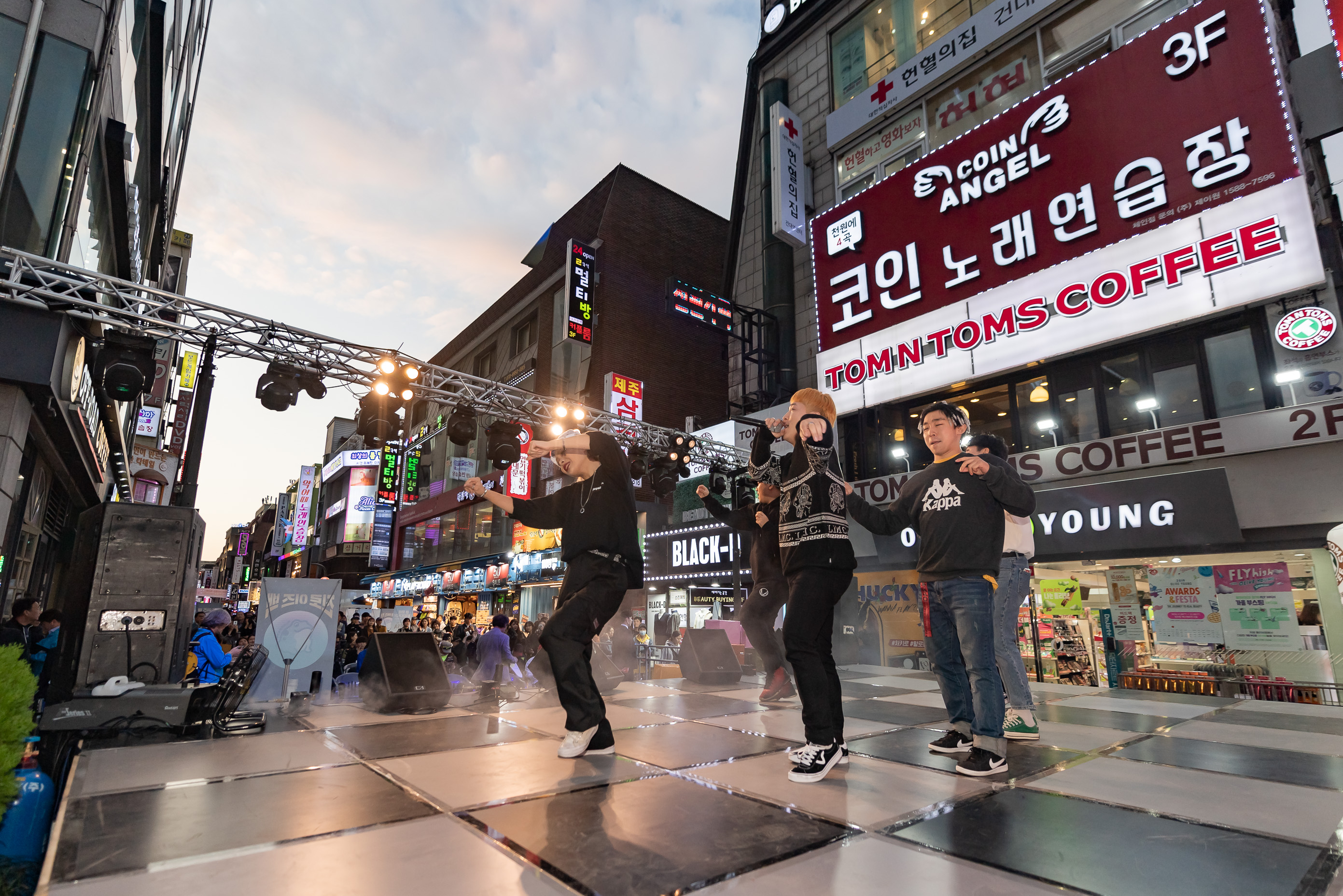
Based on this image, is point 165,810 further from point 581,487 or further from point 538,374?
point 538,374

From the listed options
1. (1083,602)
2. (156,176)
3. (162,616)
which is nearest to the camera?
(162,616)

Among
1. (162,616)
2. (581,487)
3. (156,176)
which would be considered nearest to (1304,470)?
(581,487)

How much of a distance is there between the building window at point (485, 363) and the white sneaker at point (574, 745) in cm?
3415

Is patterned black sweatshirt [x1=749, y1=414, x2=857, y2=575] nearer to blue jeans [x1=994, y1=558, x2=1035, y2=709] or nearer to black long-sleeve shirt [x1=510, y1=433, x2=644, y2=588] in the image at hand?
black long-sleeve shirt [x1=510, y1=433, x2=644, y2=588]

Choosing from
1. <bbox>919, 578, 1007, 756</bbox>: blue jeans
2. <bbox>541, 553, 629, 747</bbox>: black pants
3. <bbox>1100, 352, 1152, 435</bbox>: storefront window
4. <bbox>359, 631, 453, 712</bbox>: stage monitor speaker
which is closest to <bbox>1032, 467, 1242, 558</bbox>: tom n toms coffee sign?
<bbox>1100, 352, 1152, 435</bbox>: storefront window

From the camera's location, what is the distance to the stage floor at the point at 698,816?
1.70 metres

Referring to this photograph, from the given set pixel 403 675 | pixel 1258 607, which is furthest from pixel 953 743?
pixel 1258 607

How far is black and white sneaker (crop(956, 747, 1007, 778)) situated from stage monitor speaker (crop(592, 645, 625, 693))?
11.8 ft

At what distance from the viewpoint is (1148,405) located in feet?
32.0

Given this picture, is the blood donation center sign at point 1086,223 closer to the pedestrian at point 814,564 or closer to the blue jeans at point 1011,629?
the blue jeans at point 1011,629

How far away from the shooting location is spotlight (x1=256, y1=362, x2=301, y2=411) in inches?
350

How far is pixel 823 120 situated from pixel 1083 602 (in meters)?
12.1

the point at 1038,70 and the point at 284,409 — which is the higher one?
the point at 1038,70

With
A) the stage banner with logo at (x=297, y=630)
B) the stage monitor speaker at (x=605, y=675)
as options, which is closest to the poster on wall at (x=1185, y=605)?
the stage monitor speaker at (x=605, y=675)
